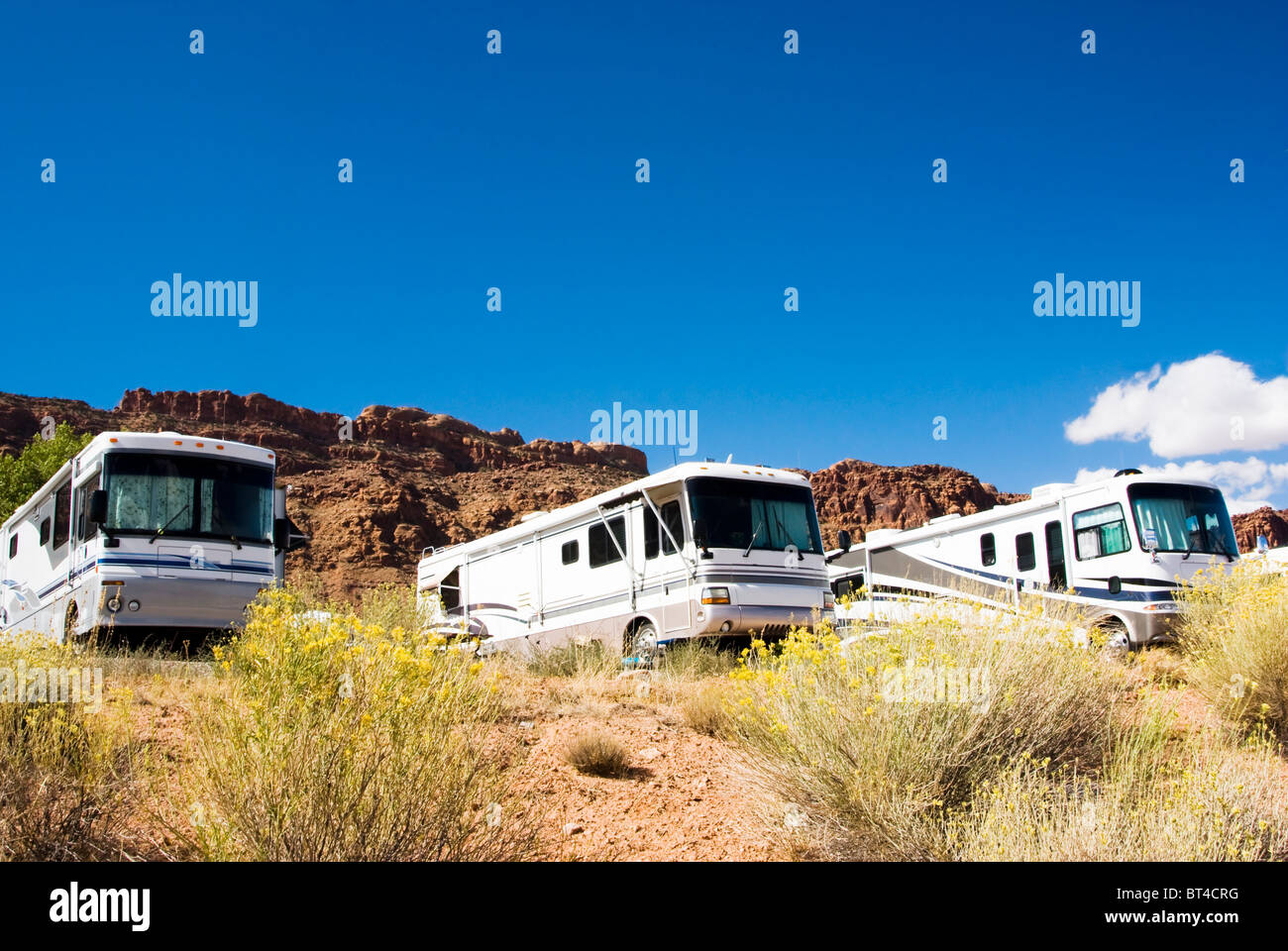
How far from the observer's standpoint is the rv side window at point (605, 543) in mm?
13031

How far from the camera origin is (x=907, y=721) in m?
4.81

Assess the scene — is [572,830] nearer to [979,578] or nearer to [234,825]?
[234,825]

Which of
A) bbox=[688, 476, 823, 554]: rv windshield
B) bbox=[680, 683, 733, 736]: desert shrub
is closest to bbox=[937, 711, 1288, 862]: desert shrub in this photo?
bbox=[680, 683, 733, 736]: desert shrub

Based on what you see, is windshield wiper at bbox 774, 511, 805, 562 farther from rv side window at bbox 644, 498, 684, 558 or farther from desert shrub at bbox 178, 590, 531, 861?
desert shrub at bbox 178, 590, 531, 861

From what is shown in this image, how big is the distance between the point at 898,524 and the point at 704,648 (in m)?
60.6

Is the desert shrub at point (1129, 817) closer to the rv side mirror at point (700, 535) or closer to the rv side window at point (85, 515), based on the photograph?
the rv side mirror at point (700, 535)

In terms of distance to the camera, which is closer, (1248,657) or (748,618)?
(1248,657)

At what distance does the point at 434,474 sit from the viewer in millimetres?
59625

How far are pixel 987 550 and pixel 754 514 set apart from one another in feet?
21.2

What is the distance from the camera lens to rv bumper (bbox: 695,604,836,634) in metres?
11.2

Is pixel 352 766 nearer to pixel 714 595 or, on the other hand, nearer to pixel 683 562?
pixel 714 595

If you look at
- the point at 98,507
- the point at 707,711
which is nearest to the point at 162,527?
the point at 98,507
